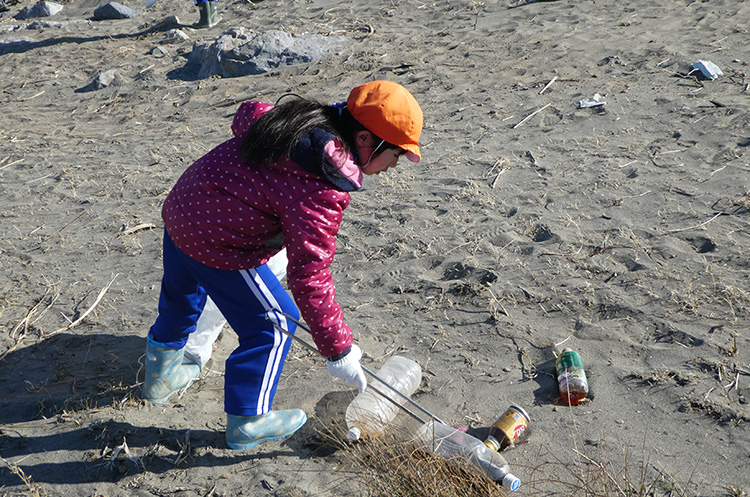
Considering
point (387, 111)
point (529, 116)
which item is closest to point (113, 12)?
point (529, 116)

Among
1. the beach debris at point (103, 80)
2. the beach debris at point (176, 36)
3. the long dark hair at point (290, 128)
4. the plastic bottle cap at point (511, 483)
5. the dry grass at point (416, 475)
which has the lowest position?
the beach debris at point (103, 80)

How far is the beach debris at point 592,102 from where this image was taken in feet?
20.4

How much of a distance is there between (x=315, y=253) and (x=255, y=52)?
6.87 metres

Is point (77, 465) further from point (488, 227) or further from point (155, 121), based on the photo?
point (155, 121)

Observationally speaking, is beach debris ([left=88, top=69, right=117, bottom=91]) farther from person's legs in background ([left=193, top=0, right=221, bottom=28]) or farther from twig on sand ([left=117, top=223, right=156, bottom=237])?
Answer: twig on sand ([left=117, top=223, right=156, bottom=237])

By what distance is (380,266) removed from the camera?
14.5 ft

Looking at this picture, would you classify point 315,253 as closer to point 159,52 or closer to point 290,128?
point 290,128

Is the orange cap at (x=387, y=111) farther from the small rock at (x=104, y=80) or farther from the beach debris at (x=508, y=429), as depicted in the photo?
the small rock at (x=104, y=80)

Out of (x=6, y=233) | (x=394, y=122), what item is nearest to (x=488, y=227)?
A: (x=394, y=122)

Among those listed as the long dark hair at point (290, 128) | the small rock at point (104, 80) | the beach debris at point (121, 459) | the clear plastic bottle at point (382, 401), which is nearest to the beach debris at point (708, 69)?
the clear plastic bottle at point (382, 401)

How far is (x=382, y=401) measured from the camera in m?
3.17

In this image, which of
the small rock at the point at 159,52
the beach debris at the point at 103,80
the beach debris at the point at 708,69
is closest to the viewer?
the beach debris at the point at 708,69

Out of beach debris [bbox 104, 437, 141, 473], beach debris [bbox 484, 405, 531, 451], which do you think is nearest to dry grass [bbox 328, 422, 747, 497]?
beach debris [bbox 484, 405, 531, 451]

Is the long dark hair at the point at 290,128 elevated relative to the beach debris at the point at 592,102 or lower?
elevated
